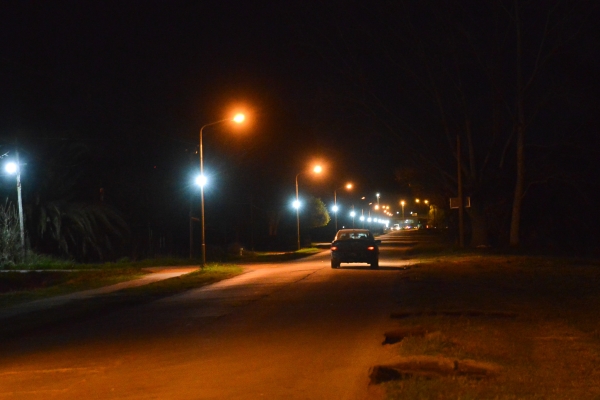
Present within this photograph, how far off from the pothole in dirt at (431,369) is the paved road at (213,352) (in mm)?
248

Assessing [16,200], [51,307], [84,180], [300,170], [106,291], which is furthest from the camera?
[300,170]

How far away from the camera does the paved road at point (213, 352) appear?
8.97m

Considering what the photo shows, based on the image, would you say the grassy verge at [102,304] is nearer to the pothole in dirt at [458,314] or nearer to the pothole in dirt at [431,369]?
the pothole in dirt at [458,314]

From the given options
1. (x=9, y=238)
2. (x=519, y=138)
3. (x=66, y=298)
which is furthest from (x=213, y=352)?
(x=519, y=138)

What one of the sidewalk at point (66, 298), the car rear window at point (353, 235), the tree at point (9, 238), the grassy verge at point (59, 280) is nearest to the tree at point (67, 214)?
the tree at point (9, 238)

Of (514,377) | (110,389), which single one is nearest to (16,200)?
(110,389)

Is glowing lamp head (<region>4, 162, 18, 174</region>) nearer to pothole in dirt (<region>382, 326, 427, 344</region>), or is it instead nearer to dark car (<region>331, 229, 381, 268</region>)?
dark car (<region>331, 229, 381, 268</region>)

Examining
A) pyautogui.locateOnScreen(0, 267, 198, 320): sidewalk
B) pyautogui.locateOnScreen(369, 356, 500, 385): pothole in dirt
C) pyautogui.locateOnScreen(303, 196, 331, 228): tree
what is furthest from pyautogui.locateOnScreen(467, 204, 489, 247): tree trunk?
pyautogui.locateOnScreen(369, 356, 500, 385): pothole in dirt

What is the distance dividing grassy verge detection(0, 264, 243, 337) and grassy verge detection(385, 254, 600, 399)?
7586mm

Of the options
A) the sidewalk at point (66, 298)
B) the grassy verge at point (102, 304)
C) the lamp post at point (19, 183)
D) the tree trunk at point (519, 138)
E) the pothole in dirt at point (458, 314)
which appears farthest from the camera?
the tree trunk at point (519, 138)

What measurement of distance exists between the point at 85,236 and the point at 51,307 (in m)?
25.7

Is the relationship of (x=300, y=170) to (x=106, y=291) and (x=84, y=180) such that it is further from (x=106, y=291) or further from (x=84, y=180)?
(x=106, y=291)

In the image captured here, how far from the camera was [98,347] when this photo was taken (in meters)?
12.4

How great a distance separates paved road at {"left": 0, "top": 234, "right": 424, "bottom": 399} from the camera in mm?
8969
